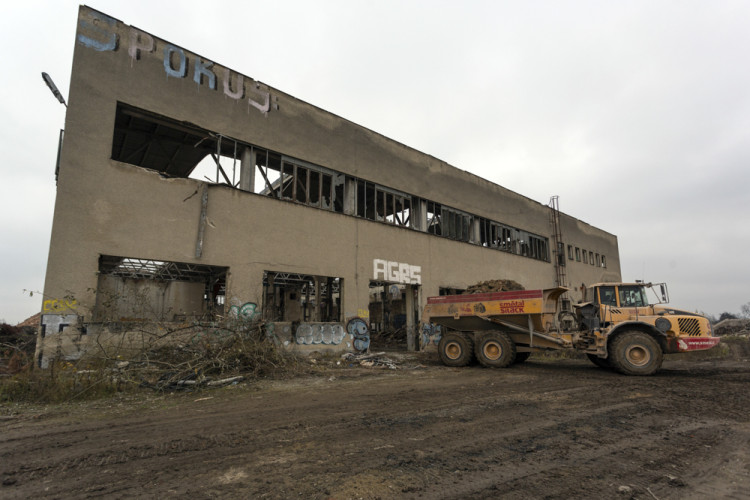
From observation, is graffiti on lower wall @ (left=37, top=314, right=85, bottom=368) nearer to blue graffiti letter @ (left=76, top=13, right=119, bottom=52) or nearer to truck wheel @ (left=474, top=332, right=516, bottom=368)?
blue graffiti letter @ (left=76, top=13, right=119, bottom=52)

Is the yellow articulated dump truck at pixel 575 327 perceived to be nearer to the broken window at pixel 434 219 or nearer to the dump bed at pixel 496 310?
the dump bed at pixel 496 310

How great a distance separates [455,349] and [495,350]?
1325 millimetres

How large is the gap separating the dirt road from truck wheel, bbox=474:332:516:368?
12.3ft

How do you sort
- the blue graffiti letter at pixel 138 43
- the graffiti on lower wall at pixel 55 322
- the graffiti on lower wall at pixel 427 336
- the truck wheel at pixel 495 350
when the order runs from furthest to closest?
the graffiti on lower wall at pixel 427 336 < the truck wheel at pixel 495 350 < the blue graffiti letter at pixel 138 43 < the graffiti on lower wall at pixel 55 322

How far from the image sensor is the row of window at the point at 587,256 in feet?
101

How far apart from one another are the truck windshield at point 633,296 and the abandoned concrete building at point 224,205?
8.76 m

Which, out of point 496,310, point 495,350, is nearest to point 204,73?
point 496,310

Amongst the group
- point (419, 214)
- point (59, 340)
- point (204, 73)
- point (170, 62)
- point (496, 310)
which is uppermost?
→ point (204, 73)

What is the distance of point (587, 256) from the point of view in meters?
32.9

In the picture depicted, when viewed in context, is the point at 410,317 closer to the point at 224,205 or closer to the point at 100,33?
the point at 224,205

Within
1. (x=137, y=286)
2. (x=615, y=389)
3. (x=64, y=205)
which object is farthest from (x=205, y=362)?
(x=137, y=286)

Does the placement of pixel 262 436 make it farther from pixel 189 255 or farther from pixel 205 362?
pixel 189 255

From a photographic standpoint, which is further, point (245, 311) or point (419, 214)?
point (419, 214)

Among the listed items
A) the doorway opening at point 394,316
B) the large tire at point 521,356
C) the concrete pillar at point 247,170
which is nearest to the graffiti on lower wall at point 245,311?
the concrete pillar at point 247,170
